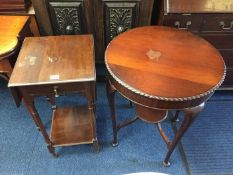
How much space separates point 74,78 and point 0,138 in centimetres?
91

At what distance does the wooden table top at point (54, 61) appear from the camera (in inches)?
37.8

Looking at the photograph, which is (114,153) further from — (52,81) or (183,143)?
(52,81)

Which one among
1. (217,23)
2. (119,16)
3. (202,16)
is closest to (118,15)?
(119,16)

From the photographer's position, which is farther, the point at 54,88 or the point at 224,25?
the point at 224,25

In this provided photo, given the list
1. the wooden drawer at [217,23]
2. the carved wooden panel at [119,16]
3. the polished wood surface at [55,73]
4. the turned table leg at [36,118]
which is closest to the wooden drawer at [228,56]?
the wooden drawer at [217,23]

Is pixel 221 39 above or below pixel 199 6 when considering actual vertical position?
below

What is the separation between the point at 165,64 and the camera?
3.16 ft

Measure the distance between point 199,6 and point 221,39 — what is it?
0.31 m

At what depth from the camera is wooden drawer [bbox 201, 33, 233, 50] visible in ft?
4.56

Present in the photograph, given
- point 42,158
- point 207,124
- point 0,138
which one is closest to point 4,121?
point 0,138

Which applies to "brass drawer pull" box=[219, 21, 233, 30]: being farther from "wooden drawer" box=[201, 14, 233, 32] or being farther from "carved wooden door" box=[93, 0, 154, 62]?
"carved wooden door" box=[93, 0, 154, 62]

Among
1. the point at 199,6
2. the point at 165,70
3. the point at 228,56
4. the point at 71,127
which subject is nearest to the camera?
the point at 165,70

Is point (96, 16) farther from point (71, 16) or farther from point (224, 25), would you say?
point (224, 25)

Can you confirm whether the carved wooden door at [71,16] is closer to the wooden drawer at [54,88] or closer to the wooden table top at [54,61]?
the wooden table top at [54,61]
